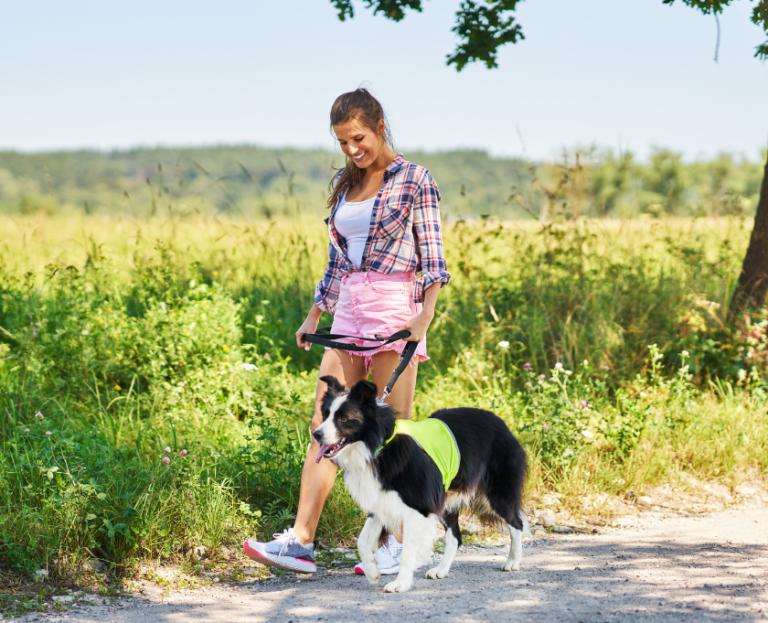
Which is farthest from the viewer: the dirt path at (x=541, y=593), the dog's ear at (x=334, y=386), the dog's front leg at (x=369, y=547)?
the dog's front leg at (x=369, y=547)

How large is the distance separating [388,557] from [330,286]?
144 centimetres

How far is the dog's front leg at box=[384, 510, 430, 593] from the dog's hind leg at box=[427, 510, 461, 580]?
0.88 feet

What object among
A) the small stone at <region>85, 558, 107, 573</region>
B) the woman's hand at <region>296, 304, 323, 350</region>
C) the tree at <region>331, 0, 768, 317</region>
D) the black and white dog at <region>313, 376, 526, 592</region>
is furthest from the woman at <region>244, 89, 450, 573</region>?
the tree at <region>331, 0, 768, 317</region>

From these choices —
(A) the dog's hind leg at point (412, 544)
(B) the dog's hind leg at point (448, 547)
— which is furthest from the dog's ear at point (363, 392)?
(B) the dog's hind leg at point (448, 547)

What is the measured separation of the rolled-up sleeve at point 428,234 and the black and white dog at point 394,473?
0.69 meters

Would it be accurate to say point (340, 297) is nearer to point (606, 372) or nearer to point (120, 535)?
point (120, 535)

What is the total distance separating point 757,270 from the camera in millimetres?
6543

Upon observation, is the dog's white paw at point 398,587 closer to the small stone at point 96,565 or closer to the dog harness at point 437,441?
the dog harness at point 437,441

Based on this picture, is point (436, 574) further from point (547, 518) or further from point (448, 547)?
point (547, 518)

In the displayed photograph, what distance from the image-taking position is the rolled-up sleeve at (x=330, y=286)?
358cm

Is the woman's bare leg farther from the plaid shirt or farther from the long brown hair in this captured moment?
the long brown hair

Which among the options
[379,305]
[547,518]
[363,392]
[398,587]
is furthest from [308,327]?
[547,518]

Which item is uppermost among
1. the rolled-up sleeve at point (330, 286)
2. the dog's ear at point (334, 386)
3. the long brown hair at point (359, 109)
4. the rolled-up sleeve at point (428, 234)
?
the long brown hair at point (359, 109)

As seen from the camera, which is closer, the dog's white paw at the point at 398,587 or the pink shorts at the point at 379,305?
the dog's white paw at the point at 398,587
